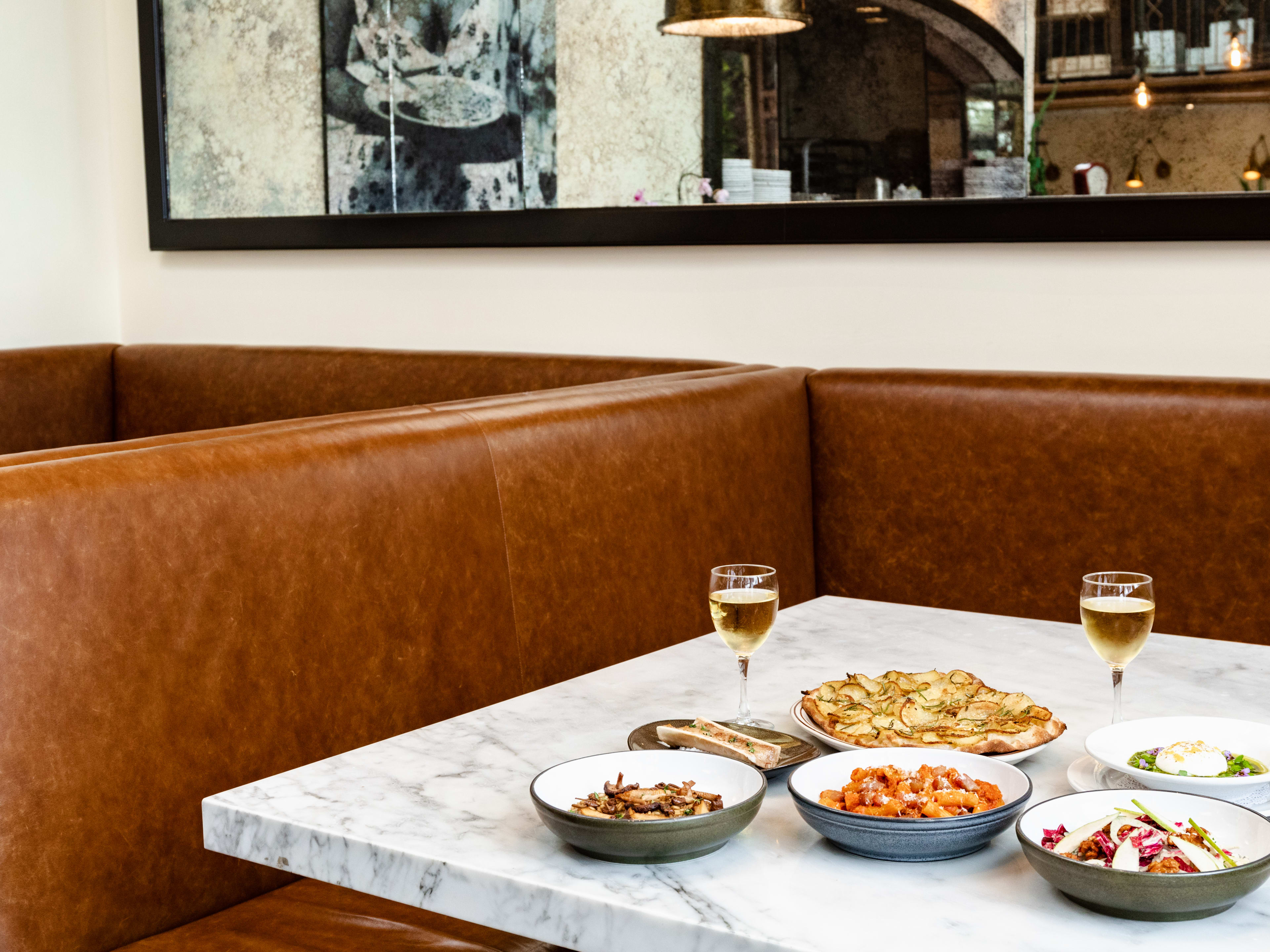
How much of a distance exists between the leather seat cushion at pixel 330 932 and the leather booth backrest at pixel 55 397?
2340 mm

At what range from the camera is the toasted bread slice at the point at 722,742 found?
1.11m

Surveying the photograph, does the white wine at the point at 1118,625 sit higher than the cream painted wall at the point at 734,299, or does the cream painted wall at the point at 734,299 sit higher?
the cream painted wall at the point at 734,299

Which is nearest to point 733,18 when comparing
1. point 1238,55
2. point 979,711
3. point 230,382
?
point 1238,55

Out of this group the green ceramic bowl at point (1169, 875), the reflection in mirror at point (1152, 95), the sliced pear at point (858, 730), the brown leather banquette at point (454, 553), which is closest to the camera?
the green ceramic bowl at point (1169, 875)

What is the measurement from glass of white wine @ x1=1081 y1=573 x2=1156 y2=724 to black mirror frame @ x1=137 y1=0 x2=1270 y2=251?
4.25 ft

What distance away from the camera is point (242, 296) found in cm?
385

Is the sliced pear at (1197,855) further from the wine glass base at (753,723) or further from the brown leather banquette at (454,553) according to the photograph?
the brown leather banquette at (454,553)

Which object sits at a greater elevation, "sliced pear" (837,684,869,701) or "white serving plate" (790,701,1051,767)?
"sliced pear" (837,684,869,701)

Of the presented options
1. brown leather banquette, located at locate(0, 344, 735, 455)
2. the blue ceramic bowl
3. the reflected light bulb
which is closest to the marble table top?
the blue ceramic bowl

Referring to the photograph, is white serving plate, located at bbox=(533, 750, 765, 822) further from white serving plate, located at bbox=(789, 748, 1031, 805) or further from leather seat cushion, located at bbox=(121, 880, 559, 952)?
leather seat cushion, located at bbox=(121, 880, 559, 952)

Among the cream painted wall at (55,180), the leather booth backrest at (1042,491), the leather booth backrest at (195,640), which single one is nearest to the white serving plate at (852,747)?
the leather booth backrest at (195,640)

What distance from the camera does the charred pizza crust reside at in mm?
1132

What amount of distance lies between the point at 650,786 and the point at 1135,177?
1726 mm

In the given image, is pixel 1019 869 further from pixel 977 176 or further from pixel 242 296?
pixel 242 296
